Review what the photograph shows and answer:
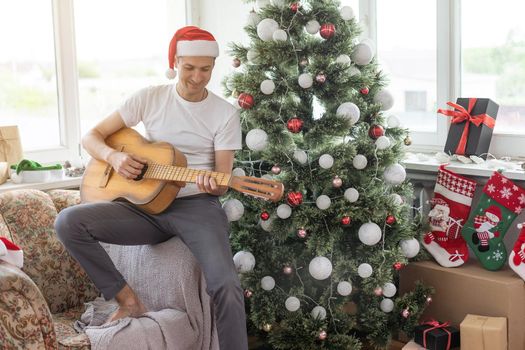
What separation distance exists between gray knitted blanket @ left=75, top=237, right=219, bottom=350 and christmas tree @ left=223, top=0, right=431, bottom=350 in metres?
0.25

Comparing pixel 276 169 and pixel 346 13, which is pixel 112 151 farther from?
pixel 346 13

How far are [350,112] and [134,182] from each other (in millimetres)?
872

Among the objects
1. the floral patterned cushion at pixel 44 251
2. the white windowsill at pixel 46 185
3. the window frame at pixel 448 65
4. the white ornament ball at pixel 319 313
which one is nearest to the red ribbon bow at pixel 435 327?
the white ornament ball at pixel 319 313

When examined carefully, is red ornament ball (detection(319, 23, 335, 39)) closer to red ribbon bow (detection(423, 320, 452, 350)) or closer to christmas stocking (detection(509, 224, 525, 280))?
christmas stocking (detection(509, 224, 525, 280))

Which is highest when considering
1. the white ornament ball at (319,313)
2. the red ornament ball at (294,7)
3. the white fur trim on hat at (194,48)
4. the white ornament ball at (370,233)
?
the red ornament ball at (294,7)

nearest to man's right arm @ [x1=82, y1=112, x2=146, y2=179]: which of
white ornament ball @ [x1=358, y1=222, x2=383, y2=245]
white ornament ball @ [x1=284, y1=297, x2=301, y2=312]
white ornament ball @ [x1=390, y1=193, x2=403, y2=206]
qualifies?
white ornament ball @ [x1=284, y1=297, x2=301, y2=312]

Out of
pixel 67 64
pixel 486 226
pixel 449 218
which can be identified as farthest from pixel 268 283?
pixel 67 64

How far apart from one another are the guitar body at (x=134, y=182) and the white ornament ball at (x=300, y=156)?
440mm

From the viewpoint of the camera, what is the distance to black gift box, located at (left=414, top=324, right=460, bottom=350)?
276cm

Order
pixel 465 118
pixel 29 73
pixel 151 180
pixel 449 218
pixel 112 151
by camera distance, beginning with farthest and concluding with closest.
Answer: pixel 29 73 < pixel 465 118 < pixel 449 218 < pixel 112 151 < pixel 151 180

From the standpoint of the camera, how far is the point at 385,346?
2.95 metres

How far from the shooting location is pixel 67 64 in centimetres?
359

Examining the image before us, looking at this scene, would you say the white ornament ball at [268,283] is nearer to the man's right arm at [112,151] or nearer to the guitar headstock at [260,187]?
the guitar headstock at [260,187]

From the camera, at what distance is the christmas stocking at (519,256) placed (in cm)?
278
